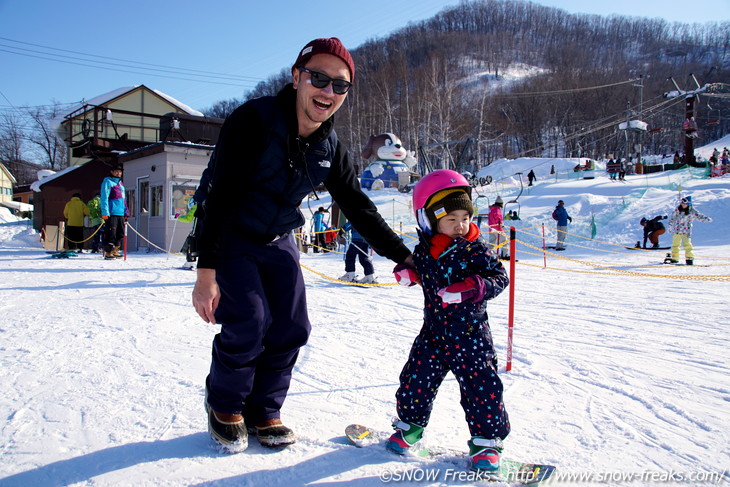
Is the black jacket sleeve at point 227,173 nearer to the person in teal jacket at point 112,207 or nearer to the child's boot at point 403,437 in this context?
the child's boot at point 403,437

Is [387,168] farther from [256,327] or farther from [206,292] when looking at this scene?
[206,292]

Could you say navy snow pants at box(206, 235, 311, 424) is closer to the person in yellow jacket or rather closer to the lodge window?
the person in yellow jacket

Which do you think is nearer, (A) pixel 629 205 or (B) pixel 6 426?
(B) pixel 6 426

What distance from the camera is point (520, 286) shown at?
7977mm

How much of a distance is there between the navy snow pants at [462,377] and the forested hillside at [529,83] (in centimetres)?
2675

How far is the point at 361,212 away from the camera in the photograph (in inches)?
94.0

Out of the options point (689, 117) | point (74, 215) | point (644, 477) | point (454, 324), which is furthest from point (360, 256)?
point (689, 117)

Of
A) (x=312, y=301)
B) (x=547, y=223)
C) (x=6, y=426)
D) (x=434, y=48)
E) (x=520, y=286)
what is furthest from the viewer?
(x=434, y=48)

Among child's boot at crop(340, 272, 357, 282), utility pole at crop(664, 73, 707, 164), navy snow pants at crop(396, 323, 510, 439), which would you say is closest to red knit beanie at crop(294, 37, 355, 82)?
navy snow pants at crop(396, 323, 510, 439)

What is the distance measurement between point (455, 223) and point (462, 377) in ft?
2.31

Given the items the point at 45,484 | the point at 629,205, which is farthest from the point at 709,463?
the point at 629,205

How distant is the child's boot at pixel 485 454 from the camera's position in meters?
1.87

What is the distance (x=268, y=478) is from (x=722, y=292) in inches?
315

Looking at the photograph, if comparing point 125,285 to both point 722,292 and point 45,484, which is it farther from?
point 722,292
